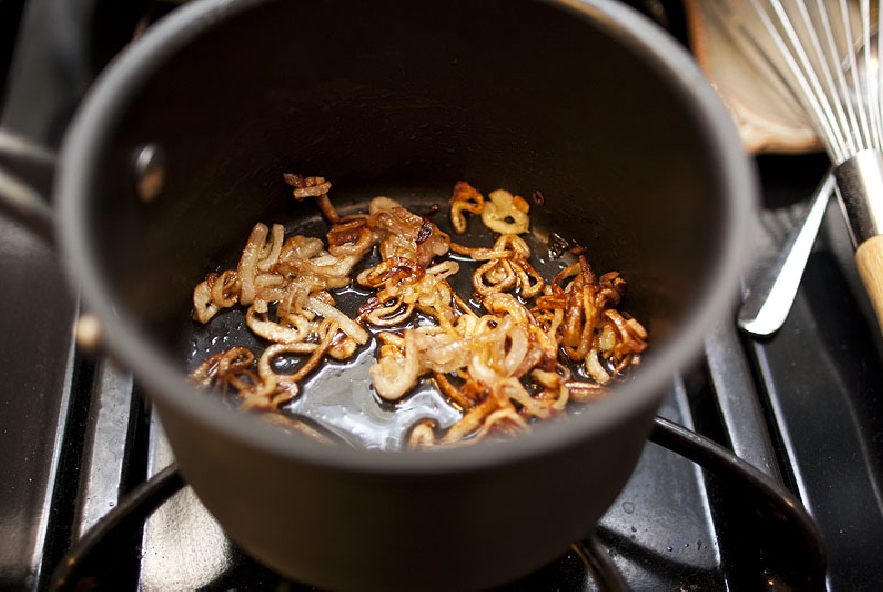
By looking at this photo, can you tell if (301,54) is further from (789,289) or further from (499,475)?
(789,289)

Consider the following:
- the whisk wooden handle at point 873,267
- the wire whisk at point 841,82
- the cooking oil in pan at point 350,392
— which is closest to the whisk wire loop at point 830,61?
the wire whisk at point 841,82

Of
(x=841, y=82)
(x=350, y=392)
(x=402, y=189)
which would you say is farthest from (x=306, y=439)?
(x=841, y=82)

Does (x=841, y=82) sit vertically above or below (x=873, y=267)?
above

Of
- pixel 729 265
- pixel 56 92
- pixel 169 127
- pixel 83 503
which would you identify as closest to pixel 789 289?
pixel 729 265

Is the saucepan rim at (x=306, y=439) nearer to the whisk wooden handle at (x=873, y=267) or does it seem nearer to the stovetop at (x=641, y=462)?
the stovetop at (x=641, y=462)

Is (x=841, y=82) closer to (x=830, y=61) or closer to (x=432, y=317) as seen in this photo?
(x=830, y=61)
